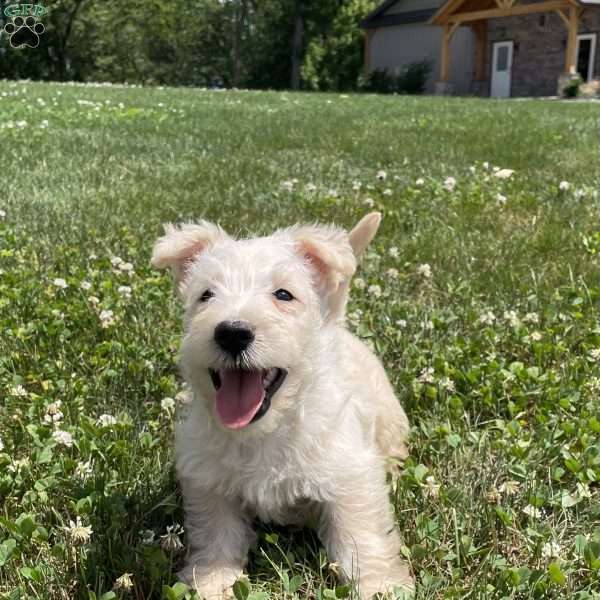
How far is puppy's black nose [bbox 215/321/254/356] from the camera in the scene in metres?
2.41

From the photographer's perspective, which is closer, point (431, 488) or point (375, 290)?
point (431, 488)

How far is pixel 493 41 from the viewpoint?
39000 mm

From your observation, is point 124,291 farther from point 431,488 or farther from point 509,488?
point 509,488

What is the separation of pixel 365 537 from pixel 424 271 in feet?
9.65

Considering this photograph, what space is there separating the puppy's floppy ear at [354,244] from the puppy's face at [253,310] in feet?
0.10

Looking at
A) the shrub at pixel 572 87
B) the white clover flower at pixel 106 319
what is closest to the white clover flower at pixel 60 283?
the white clover flower at pixel 106 319

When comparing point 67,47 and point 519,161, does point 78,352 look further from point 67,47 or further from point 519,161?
point 67,47

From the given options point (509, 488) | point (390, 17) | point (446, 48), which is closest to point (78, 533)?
point (509, 488)

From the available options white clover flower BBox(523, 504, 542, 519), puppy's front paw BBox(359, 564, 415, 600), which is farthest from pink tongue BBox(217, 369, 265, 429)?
white clover flower BBox(523, 504, 542, 519)

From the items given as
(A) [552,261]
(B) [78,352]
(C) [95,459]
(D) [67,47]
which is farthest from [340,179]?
(D) [67,47]

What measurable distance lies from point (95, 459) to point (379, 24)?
44.1 metres

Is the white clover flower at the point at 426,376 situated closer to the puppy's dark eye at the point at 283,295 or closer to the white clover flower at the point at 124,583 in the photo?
the puppy's dark eye at the point at 283,295

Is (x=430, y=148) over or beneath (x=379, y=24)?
beneath

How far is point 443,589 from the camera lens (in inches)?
94.7
